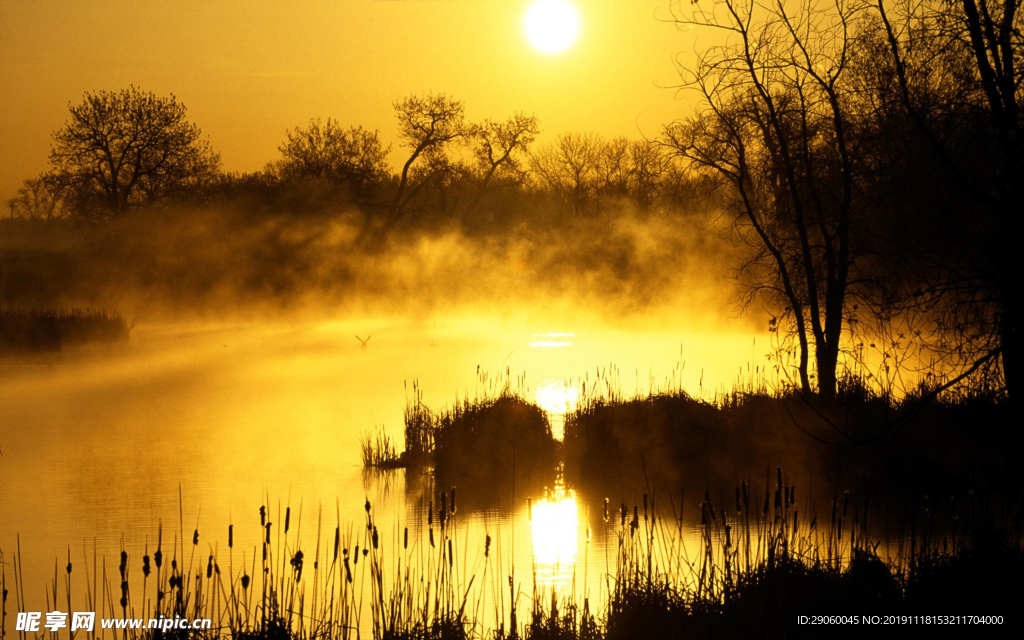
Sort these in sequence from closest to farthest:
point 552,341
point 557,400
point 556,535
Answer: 1. point 556,535
2. point 557,400
3. point 552,341

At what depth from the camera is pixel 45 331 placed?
22391 mm

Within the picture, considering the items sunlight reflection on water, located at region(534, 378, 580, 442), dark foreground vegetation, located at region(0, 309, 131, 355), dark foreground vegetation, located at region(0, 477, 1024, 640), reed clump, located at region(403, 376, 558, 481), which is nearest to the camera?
dark foreground vegetation, located at region(0, 477, 1024, 640)

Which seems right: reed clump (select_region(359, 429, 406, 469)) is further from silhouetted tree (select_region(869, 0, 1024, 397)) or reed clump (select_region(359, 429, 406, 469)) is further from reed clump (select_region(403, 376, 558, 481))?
silhouetted tree (select_region(869, 0, 1024, 397))

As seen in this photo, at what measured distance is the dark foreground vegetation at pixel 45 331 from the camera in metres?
22.0

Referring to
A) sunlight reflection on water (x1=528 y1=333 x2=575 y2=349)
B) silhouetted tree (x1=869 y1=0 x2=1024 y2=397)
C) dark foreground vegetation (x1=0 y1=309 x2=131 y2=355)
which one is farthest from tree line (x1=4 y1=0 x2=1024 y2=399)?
dark foreground vegetation (x1=0 y1=309 x2=131 y2=355)

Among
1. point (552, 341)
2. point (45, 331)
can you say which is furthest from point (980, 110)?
point (45, 331)

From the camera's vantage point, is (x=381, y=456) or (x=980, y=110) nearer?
(x=980, y=110)

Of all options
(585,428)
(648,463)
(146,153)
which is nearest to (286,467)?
(585,428)

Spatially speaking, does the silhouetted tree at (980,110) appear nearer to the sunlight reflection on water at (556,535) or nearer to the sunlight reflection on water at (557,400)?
the sunlight reflection on water at (556,535)

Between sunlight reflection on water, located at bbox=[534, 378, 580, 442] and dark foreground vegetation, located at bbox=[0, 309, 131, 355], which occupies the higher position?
dark foreground vegetation, located at bbox=[0, 309, 131, 355]

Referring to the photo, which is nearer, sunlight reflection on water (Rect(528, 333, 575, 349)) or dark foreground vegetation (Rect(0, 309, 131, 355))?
dark foreground vegetation (Rect(0, 309, 131, 355))

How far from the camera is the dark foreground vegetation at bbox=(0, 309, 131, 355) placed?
2197 cm

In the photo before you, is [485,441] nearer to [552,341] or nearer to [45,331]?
[552,341]

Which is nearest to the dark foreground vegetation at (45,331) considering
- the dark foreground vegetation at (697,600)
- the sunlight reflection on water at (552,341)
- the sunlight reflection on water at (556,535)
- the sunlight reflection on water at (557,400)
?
the sunlight reflection on water at (552,341)
